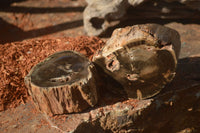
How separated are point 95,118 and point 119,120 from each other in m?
0.30

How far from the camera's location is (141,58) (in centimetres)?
242

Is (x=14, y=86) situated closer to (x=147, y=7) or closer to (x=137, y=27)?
(x=137, y=27)

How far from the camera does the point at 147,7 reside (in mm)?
4379

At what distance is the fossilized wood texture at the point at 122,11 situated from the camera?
4.07 m

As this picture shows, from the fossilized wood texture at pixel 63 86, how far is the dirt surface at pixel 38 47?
0.19m

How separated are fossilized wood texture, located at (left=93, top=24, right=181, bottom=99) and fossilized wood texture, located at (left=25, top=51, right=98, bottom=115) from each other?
257mm

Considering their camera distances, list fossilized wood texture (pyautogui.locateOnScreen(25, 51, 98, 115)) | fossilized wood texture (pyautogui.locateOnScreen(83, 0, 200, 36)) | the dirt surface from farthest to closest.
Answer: fossilized wood texture (pyautogui.locateOnScreen(83, 0, 200, 36))
the dirt surface
fossilized wood texture (pyautogui.locateOnScreen(25, 51, 98, 115))

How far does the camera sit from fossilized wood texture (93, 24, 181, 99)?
2395mm

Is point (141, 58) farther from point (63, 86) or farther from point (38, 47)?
point (38, 47)

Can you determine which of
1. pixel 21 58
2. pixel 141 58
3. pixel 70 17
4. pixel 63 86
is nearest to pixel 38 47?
pixel 21 58

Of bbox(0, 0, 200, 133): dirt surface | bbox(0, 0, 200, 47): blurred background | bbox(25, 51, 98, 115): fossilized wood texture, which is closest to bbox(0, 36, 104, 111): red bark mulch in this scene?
bbox(0, 0, 200, 133): dirt surface

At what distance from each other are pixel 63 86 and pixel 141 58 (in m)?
0.84

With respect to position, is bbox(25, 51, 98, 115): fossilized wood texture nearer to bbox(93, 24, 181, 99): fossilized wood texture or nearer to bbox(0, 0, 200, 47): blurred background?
bbox(93, 24, 181, 99): fossilized wood texture

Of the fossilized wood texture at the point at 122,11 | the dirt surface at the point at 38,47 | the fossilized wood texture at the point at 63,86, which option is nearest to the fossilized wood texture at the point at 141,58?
the fossilized wood texture at the point at 63,86
